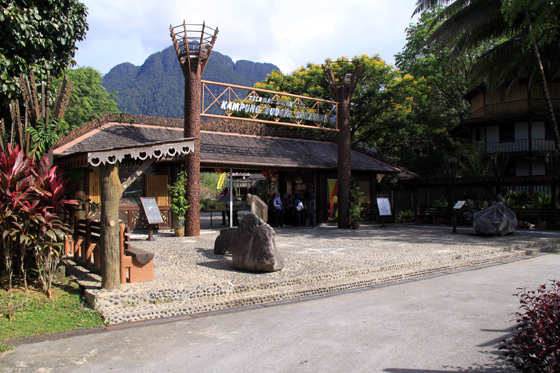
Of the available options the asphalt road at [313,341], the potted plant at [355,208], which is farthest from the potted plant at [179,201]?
the asphalt road at [313,341]

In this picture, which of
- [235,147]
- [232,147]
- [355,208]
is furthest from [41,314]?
[355,208]

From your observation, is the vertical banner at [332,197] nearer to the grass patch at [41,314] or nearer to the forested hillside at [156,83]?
the grass patch at [41,314]

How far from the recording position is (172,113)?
123 metres

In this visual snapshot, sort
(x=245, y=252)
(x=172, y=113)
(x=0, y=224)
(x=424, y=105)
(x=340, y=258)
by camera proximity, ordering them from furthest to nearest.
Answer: (x=172, y=113), (x=424, y=105), (x=340, y=258), (x=245, y=252), (x=0, y=224)

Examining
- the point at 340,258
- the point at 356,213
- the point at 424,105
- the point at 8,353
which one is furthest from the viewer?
the point at 424,105

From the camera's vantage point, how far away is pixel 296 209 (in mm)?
18312

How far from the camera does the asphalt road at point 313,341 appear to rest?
429 centimetres

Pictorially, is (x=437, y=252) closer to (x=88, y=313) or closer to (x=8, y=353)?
(x=88, y=313)

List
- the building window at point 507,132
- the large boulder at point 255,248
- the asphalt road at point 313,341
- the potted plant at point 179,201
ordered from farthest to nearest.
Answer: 1. the building window at point 507,132
2. the potted plant at point 179,201
3. the large boulder at point 255,248
4. the asphalt road at point 313,341

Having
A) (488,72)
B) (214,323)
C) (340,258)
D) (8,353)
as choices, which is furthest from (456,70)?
(8,353)

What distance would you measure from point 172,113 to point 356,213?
112m

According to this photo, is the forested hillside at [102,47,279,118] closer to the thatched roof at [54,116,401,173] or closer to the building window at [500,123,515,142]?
the building window at [500,123,515,142]

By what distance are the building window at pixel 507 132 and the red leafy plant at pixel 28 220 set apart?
2789 cm

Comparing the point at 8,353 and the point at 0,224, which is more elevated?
the point at 0,224
